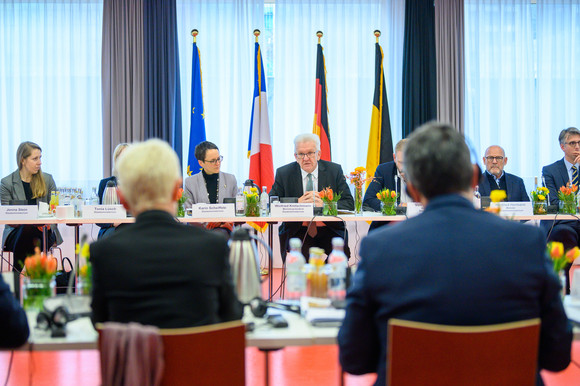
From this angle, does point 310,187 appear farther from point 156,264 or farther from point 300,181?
point 156,264

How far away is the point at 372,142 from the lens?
5.87 meters

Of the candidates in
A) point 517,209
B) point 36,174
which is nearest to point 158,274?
point 517,209

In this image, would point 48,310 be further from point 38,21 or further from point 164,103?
point 38,21

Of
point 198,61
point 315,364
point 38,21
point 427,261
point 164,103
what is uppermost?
point 38,21

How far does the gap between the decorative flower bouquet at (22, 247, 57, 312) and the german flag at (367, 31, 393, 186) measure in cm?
450

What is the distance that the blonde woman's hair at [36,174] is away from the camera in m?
4.39

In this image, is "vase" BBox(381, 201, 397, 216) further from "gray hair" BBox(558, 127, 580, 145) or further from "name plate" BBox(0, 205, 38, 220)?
"name plate" BBox(0, 205, 38, 220)

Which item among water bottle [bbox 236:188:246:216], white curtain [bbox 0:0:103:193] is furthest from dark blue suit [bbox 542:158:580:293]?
white curtain [bbox 0:0:103:193]

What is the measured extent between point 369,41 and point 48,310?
5.21 metres

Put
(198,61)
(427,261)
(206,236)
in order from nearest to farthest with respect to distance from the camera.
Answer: (427,261) → (206,236) → (198,61)

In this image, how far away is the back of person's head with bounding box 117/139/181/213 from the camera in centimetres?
136

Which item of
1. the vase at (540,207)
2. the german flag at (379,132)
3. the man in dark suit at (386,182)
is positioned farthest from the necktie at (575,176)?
the german flag at (379,132)

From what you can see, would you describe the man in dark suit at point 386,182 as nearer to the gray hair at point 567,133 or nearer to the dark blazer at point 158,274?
the gray hair at point 567,133

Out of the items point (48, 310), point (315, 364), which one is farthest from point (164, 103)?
point (48, 310)
